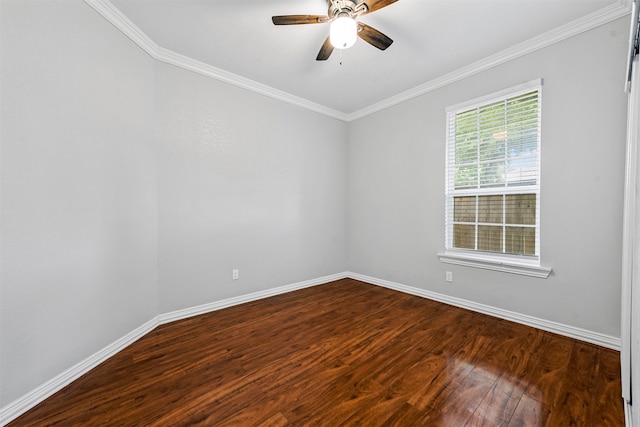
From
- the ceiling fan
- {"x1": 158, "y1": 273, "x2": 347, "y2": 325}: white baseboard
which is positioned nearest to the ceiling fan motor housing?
the ceiling fan

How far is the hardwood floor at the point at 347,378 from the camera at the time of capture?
1390 mm

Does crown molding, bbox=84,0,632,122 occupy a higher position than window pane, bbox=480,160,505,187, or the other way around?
crown molding, bbox=84,0,632,122

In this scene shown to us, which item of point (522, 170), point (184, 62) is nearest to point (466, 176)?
point (522, 170)

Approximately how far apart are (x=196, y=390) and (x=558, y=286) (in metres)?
3.05

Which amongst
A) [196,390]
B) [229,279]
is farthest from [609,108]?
[229,279]

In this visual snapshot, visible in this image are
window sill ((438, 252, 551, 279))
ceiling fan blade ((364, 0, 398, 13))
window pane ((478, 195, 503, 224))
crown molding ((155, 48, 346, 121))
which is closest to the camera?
ceiling fan blade ((364, 0, 398, 13))

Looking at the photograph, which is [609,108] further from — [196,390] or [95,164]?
[95,164]

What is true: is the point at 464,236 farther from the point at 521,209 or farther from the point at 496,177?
the point at 496,177

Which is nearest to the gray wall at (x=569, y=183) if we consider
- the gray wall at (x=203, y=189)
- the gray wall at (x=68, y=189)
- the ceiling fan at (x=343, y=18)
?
the gray wall at (x=203, y=189)

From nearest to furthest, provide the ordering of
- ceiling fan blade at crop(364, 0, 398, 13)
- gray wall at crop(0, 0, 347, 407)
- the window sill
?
gray wall at crop(0, 0, 347, 407)
ceiling fan blade at crop(364, 0, 398, 13)
the window sill

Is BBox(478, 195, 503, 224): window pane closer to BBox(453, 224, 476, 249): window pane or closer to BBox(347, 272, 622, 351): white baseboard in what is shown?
BBox(453, 224, 476, 249): window pane

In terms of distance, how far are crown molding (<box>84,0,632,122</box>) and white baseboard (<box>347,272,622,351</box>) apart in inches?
101

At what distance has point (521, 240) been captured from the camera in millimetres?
2537

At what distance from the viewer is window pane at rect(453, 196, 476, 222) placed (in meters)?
2.92
